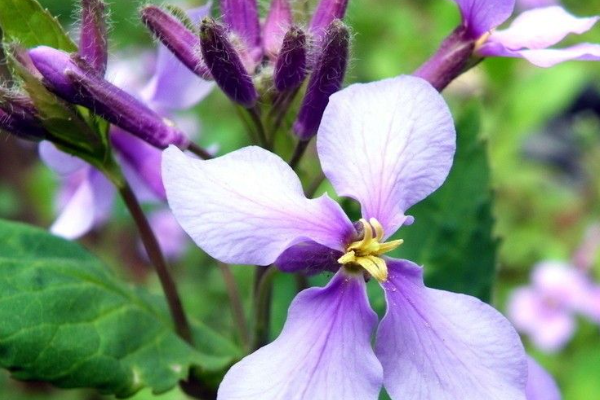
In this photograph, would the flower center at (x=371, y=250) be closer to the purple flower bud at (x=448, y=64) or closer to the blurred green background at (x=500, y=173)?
the purple flower bud at (x=448, y=64)

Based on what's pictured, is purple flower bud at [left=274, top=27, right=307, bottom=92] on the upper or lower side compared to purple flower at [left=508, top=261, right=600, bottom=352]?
upper

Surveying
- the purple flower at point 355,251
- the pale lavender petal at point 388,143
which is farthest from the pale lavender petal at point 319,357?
the pale lavender petal at point 388,143

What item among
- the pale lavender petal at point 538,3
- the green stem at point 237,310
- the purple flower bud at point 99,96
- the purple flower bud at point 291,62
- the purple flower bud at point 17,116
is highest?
the pale lavender petal at point 538,3

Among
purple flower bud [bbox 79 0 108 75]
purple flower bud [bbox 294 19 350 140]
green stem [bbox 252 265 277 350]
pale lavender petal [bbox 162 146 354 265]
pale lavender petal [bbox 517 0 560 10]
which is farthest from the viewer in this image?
pale lavender petal [bbox 517 0 560 10]

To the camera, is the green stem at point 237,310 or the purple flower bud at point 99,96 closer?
the purple flower bud at point 99,96

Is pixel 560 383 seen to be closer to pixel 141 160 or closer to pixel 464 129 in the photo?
pixel 464 129

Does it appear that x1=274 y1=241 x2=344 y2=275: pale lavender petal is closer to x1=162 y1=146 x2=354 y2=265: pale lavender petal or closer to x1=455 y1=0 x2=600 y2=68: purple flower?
x1=162 y1=146 x2=354 y2=265: pale lavender petal

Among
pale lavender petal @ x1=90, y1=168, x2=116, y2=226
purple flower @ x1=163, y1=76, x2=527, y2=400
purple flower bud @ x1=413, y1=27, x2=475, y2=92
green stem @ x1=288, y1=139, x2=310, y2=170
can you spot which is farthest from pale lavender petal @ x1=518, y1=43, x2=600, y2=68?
pale lavender petal @ x1=90, y1=168, x2=116, y2=226
